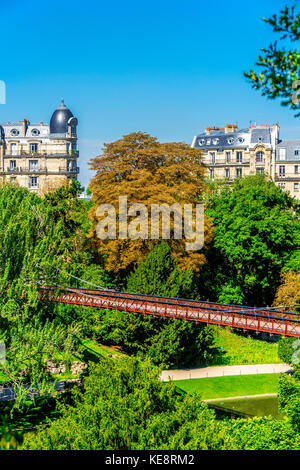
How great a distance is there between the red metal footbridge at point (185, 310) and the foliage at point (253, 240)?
10783 mm

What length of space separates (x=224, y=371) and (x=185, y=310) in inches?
280

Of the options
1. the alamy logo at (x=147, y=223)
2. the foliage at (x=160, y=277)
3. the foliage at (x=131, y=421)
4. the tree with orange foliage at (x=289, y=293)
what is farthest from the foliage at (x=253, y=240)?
the foliage at (x=131, y=421)

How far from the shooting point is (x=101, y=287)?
37.9 m

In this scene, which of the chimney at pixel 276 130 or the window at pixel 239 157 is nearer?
the window at pixel 239 157

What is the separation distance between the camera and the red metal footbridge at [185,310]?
27.5 meters

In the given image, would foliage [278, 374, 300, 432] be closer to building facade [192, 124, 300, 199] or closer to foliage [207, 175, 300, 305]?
foliage [207, 175, 300, 305]

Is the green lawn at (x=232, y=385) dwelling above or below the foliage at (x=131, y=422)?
below

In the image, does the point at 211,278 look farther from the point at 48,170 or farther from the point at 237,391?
the point at 48,170

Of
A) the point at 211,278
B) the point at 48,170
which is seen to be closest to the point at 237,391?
the point at 211,278

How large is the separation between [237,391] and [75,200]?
21.2m

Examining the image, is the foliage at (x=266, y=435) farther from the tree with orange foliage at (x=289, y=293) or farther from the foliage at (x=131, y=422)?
the tree with orange foliage at (x=289, y=293)

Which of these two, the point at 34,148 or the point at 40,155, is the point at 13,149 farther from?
the point at 40,155

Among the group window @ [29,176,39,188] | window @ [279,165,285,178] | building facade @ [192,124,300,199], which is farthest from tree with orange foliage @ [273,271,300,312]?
window @ [29,176,39,188]

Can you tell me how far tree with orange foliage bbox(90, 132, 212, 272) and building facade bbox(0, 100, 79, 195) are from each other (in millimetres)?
34898
